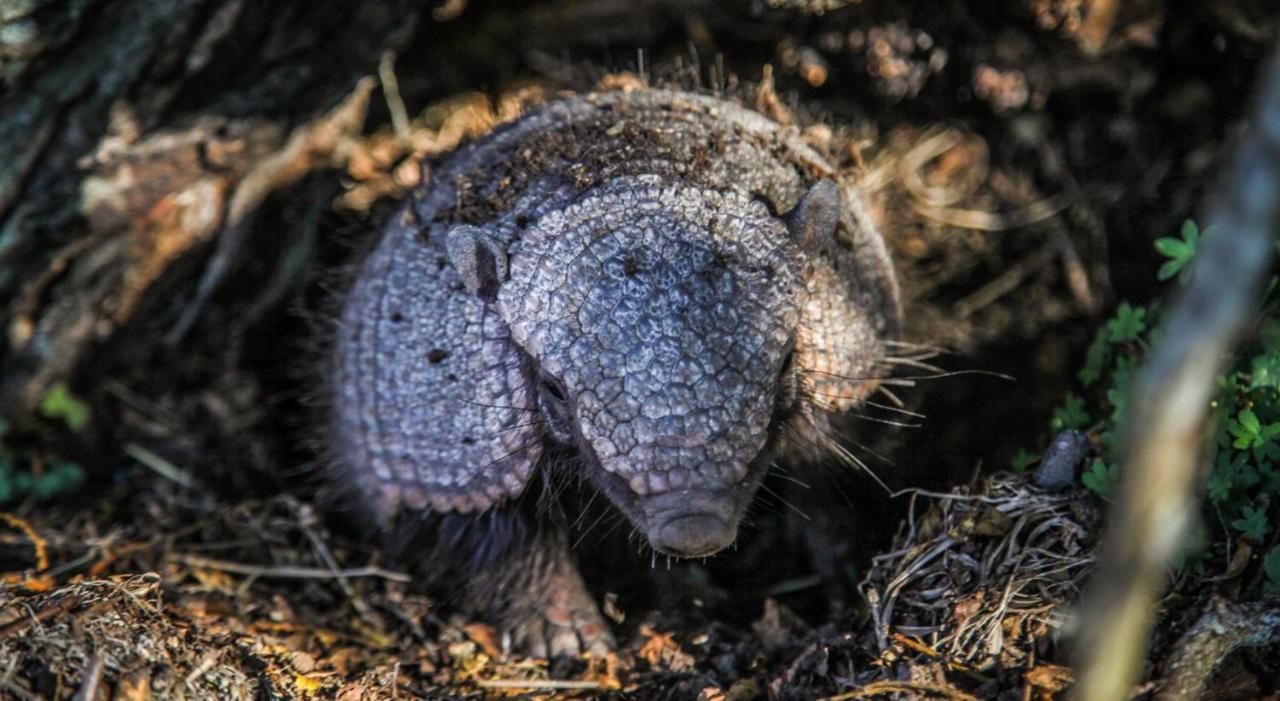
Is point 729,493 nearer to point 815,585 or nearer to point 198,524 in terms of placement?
point 815,585

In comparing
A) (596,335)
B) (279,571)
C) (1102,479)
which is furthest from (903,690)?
(279,571)

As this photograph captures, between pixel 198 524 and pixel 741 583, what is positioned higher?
pixel 198 524

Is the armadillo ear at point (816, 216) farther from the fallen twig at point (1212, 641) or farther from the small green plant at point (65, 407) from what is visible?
the small green plant at point (65, 407)

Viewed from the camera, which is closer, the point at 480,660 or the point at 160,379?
the point at 480,660

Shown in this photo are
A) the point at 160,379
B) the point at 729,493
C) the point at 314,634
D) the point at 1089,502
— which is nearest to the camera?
the point at 729,493

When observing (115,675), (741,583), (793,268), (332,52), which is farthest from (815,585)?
(332,52)

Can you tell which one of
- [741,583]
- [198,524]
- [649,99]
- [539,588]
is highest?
[649,99]

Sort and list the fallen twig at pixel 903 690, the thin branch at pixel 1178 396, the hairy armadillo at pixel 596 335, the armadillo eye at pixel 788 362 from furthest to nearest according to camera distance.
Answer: the armadillo eye at pixel 788 362, the hairy armadillo at pixel 596 335, the fallen twig at pixel 903 690, the thin branch at pixel 1178 396

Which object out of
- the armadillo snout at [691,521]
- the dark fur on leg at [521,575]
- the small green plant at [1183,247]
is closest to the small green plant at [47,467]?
the dark fur on leg at [521,575]
